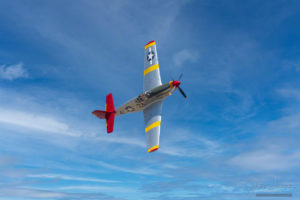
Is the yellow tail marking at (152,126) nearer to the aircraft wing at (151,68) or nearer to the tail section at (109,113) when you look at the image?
the aircraft wing at (151,68)

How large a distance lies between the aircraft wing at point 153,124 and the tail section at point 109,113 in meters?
8.48

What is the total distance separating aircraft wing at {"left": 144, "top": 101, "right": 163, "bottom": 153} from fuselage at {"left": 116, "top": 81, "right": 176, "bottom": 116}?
1007mm

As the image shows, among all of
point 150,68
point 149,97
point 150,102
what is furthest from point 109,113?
point 150,68

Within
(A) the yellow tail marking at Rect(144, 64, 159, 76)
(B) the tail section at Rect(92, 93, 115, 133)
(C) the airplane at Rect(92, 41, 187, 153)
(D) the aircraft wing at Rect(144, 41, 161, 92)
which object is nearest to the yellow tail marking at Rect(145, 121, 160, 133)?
(C) the airplane at Rect(92, 41, 187, 153)

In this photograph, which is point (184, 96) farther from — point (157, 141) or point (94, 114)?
point (94, 114)

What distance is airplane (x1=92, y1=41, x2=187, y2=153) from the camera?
37000 mm

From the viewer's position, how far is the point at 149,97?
39781mm

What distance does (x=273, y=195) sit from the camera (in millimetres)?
38344

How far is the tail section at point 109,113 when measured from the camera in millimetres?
45281

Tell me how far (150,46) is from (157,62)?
14.8 feet

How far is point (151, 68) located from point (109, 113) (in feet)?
42.9

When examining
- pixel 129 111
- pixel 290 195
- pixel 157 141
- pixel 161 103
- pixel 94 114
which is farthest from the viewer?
pixel 94 114

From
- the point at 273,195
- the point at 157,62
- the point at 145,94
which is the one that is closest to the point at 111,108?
the point at 145,94

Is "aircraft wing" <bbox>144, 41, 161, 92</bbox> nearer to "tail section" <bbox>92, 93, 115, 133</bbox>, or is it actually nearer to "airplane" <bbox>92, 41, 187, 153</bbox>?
"airplane" <bbox>92, 41, 187, 153</bbox>
